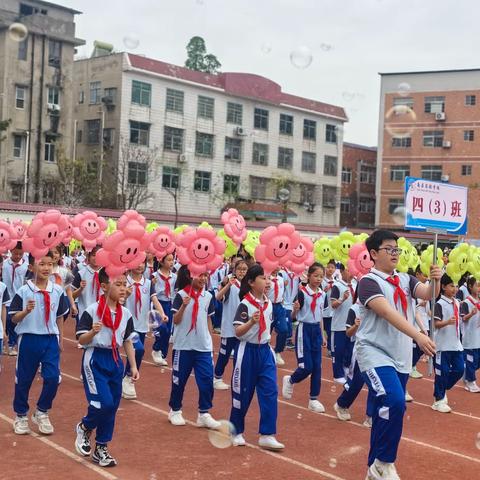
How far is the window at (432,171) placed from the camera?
158ft

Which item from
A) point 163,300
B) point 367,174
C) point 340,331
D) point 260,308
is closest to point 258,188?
point 367,174

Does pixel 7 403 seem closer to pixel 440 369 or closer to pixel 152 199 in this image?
pixel 440 369

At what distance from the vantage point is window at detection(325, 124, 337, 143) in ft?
159

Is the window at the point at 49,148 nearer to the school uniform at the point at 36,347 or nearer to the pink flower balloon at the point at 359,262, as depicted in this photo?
the pink flower balloon at the point at 359,262

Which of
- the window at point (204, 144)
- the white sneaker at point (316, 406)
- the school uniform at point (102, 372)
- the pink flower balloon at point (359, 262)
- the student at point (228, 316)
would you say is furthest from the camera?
the window at point (204, 144)

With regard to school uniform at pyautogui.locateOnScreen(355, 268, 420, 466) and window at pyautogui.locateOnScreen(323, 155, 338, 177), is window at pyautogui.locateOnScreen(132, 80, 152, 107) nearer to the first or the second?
window at pyautogui.locateOnScreen(323, 155, 338, 177)

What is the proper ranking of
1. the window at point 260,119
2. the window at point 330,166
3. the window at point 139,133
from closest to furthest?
the window at point 139,133, the window at point 260,119, the window at point 330,166

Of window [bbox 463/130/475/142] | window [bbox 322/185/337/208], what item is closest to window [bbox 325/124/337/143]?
window [bbox 322/185/337/208]

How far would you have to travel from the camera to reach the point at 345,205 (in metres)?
51.0

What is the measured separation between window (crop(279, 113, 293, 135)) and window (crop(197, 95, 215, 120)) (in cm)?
552

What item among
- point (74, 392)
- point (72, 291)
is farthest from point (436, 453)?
point (72, 291)

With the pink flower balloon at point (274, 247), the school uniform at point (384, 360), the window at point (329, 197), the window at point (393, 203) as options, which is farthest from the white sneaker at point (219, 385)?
the window at point (393, 203)

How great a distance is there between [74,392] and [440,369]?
447 centimetres

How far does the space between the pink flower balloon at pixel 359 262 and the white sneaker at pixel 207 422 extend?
3.08 metres
